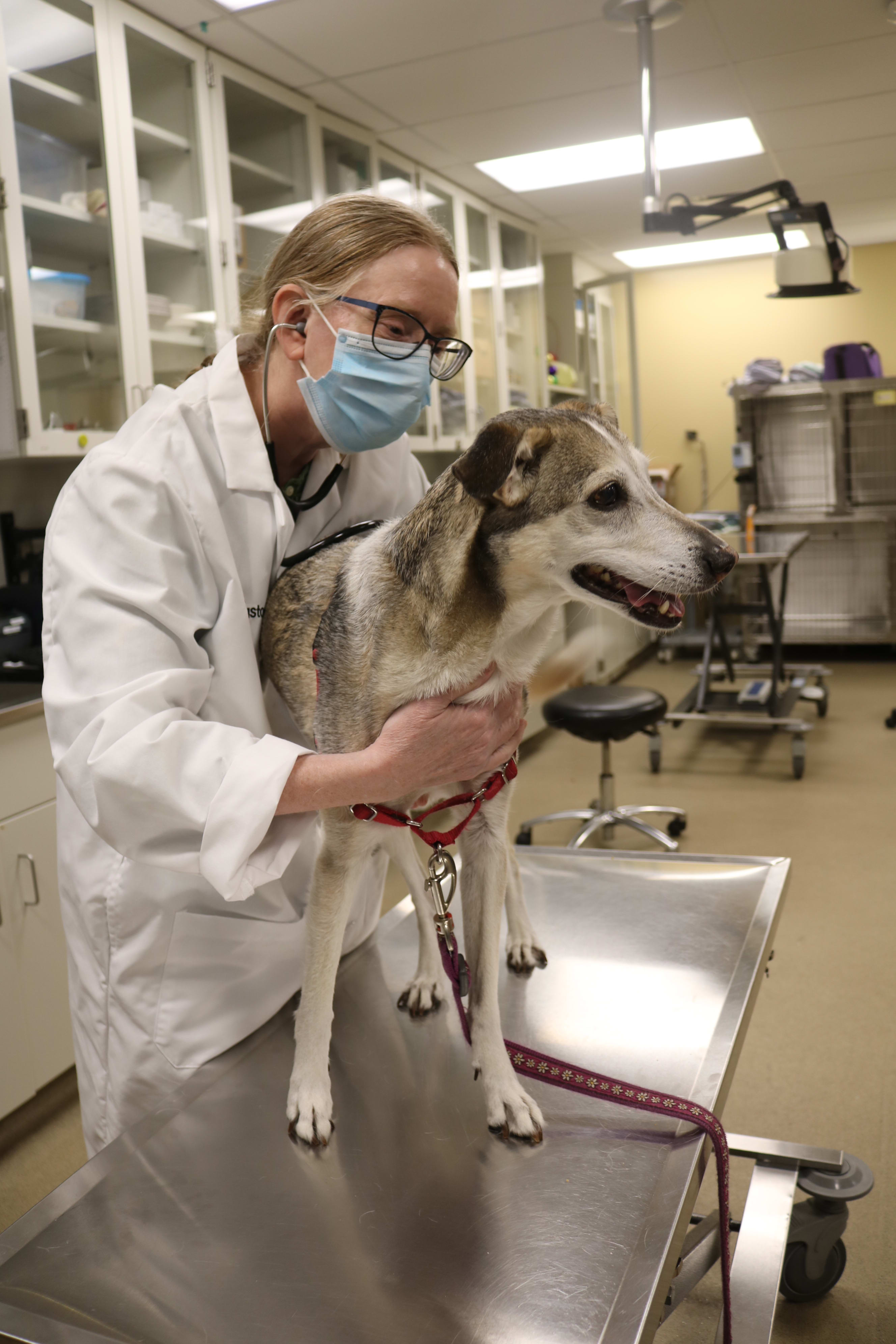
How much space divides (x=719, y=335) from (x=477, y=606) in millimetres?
8381

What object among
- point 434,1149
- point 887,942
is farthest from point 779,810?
point 434,1149

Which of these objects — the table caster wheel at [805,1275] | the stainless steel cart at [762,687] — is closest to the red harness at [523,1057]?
the table caster wheel at [805,1275]

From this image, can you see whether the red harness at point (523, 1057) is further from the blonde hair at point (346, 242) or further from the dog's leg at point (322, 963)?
the blonde hair at point (346, 242)

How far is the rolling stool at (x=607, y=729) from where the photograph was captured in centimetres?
382

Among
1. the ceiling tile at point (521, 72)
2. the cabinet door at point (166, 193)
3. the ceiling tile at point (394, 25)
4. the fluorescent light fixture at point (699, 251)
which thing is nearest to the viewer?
the cabinet door at point (166, 193)

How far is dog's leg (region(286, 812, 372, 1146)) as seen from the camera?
3.67 ft

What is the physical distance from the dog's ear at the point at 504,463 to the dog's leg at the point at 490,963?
1.33 feet

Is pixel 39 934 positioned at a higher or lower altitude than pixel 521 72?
lower

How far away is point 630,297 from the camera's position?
7328 millimetres

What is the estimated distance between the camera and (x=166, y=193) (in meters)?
3.24

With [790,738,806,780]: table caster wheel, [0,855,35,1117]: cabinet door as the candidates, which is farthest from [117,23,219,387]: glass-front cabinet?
[790,738,806,780]: table caster wheel

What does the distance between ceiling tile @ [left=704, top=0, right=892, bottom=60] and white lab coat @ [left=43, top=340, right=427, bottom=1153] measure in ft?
10.0

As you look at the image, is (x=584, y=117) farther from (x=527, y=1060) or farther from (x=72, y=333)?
(x=527, y=1060)

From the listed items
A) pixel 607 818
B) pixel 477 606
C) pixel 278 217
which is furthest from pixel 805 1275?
pixel 278 217
